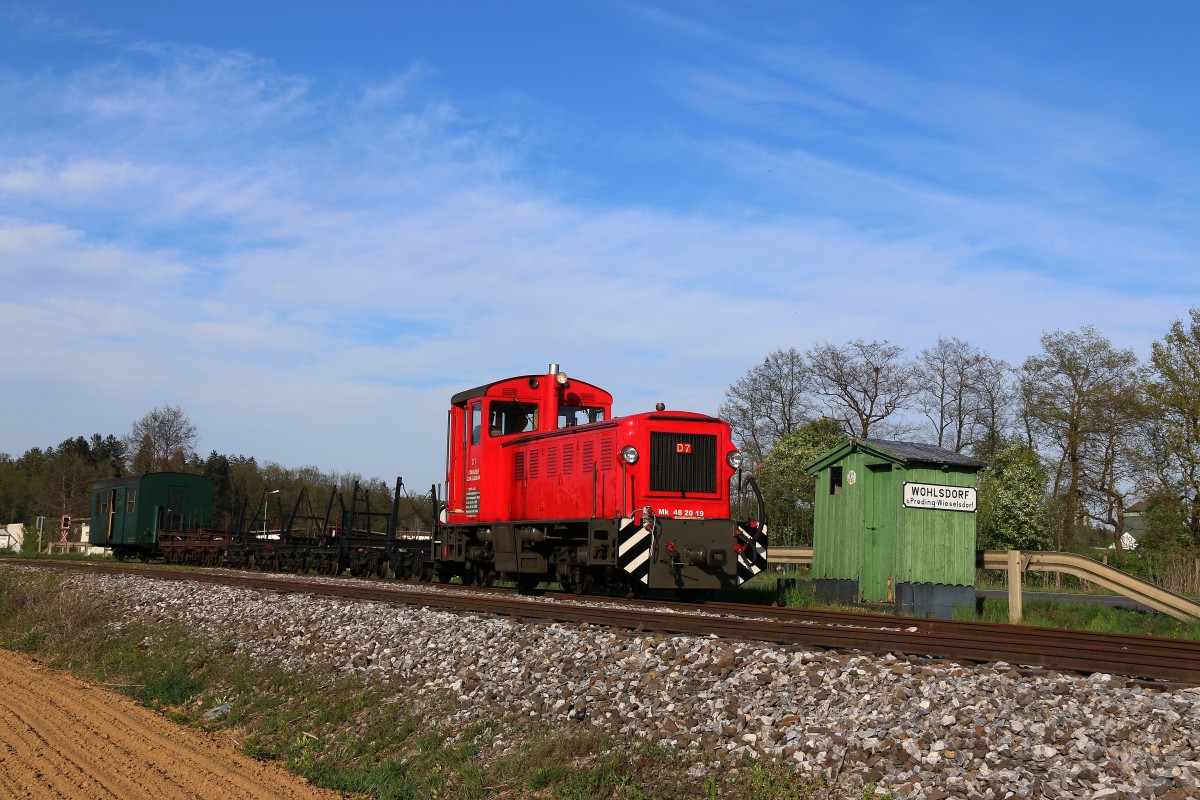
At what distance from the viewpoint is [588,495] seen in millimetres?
15586

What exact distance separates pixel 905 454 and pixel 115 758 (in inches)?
438

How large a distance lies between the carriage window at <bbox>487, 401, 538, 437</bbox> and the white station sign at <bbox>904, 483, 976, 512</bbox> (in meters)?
6.47

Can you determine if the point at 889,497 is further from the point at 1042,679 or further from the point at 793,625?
the point at 1042,679

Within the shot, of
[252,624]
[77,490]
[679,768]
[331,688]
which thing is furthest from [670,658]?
[77,490]

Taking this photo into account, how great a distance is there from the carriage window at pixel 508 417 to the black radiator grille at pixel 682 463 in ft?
11.5

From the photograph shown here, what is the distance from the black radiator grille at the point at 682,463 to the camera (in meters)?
14.9

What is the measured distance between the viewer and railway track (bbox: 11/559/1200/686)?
6707mm

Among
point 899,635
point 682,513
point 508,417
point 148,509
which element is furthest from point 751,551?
point 148,509

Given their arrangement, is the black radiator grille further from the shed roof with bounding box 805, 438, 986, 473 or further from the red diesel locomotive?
the shed roof with bounding box 805, 438, 986, 473

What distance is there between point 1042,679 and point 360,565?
66.7ft

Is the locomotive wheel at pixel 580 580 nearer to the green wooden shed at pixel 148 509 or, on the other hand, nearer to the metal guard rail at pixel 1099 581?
the metal guard rail at pixel 1099 581

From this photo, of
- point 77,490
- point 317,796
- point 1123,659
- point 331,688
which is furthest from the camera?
point 77,490

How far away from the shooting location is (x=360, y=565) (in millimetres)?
24484

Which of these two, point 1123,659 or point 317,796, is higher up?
point 1123,659
